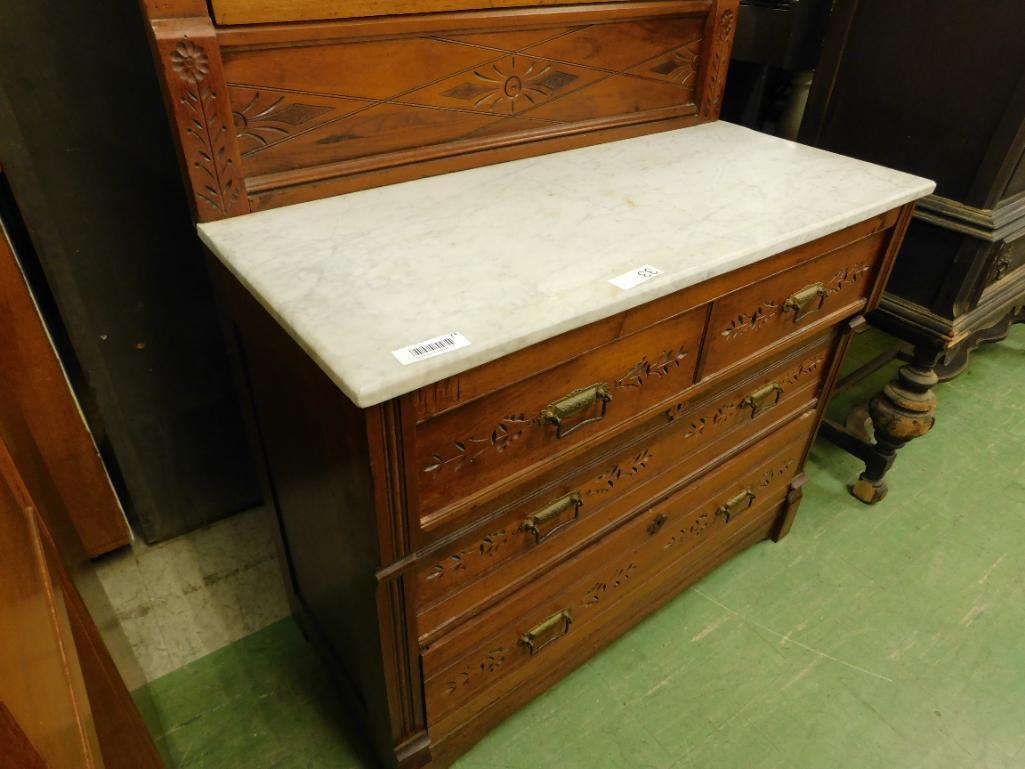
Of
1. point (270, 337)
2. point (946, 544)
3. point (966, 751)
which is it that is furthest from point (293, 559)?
point (946, 544)

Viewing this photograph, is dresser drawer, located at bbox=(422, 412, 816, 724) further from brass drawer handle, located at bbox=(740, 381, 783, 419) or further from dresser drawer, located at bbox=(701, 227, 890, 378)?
dresser drawer, located at bbox=(701, 227, 890, 378)

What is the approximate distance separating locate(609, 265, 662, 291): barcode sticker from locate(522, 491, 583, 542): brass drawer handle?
355 millimetres

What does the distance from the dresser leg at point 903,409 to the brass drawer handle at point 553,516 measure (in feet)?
3.25

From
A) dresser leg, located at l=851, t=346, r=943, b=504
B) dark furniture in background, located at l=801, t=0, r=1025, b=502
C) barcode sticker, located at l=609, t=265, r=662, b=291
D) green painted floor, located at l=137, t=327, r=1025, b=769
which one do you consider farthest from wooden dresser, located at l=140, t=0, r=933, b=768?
dresser leg, located at l=851, t=346, r=943, b=504

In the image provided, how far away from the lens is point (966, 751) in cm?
133

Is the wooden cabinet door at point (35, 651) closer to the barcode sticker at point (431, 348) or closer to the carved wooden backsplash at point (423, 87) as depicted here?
the barcode sticker at point (431, 348)

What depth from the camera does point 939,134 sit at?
1.40 m

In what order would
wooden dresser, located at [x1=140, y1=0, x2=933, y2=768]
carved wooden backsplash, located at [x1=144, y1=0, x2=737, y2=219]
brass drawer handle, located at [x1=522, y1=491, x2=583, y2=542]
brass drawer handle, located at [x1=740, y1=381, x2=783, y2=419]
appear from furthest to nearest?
brass drawer handle, located at [x1=740, y1=381, x2=783, y2=419] < brass drawer handle, located at [x1=522, y1=491, x2=583, y2=542] < carved wooden backsplash, located at [x1=144, y1=0, x2=737, y2=219] < wooden dresser, located at [x1=140, y1=0, x2=933, y2=768]

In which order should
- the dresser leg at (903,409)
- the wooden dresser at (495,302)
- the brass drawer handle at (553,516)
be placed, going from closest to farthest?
the wooden dresser at (495,302), the brass drawer handle at (553,516), the dresser leg at (903,409)

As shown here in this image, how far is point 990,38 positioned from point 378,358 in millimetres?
1296

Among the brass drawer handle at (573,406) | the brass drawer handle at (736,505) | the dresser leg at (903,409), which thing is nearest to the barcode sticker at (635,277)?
the brass drawer handle at (573,406)

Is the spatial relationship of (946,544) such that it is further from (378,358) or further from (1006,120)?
(378,358)

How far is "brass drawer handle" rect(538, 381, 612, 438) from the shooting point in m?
0.91

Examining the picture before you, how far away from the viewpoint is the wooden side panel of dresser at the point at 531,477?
0.85m
